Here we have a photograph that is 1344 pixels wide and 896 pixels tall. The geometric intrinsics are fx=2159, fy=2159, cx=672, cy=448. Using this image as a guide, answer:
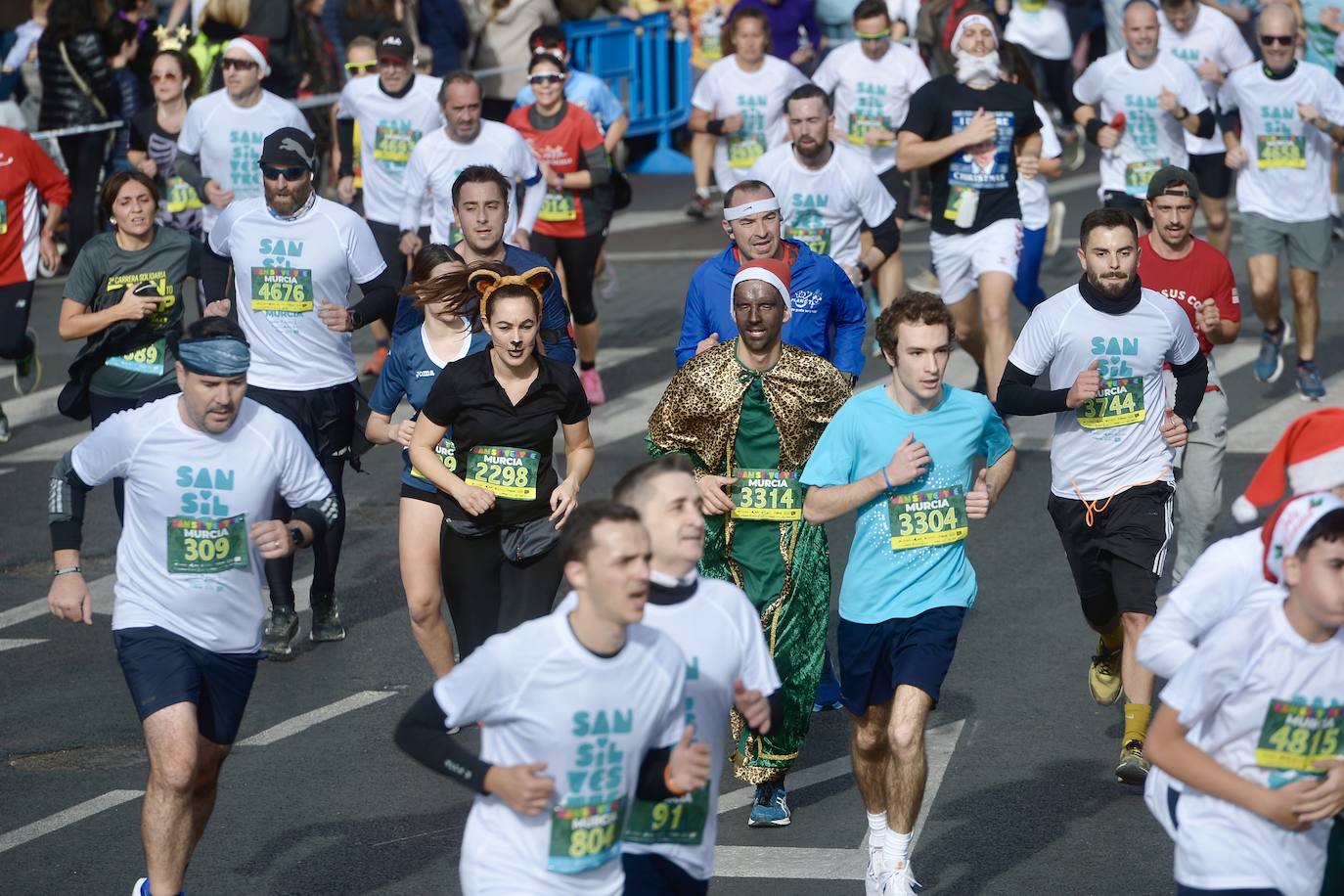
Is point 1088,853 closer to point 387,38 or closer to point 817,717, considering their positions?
point 817,717

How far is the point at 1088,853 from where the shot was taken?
23.5 feet

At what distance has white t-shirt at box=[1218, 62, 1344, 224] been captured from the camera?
13.3 meters

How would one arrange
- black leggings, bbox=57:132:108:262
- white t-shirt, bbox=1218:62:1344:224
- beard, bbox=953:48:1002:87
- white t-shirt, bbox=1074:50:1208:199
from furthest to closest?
black leggings, bbox=57:132:108:262, white t-shirt, bbox=1074:50:1208:199, white t-shirt, bbox=1218:62:1344:224, beard, bbox=953:48:1002:87

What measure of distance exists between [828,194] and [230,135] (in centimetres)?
371

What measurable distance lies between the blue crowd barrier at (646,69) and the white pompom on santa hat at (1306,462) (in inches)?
671

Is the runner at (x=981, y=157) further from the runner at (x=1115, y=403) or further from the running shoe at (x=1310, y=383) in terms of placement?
the runner at (x=1115, y=403)

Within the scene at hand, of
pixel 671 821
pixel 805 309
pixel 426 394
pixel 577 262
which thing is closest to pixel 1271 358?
pixel 577 262

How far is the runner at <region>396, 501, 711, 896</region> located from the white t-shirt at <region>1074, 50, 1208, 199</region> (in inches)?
367

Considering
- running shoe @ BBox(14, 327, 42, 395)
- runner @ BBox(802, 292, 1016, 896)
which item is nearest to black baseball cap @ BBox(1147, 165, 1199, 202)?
runner @ BBox(802, 292, 1016, 896)

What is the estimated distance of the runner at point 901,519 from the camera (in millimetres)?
6859

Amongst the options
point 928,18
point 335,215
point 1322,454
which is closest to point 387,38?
point 335,215

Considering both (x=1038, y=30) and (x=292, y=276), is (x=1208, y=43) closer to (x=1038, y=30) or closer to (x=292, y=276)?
(x=292, y=276)

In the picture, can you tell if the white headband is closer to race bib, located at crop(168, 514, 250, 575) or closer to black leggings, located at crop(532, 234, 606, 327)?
race bib, located at crop(168, 514, 250, 575)

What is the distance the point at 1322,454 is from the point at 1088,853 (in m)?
2.46
